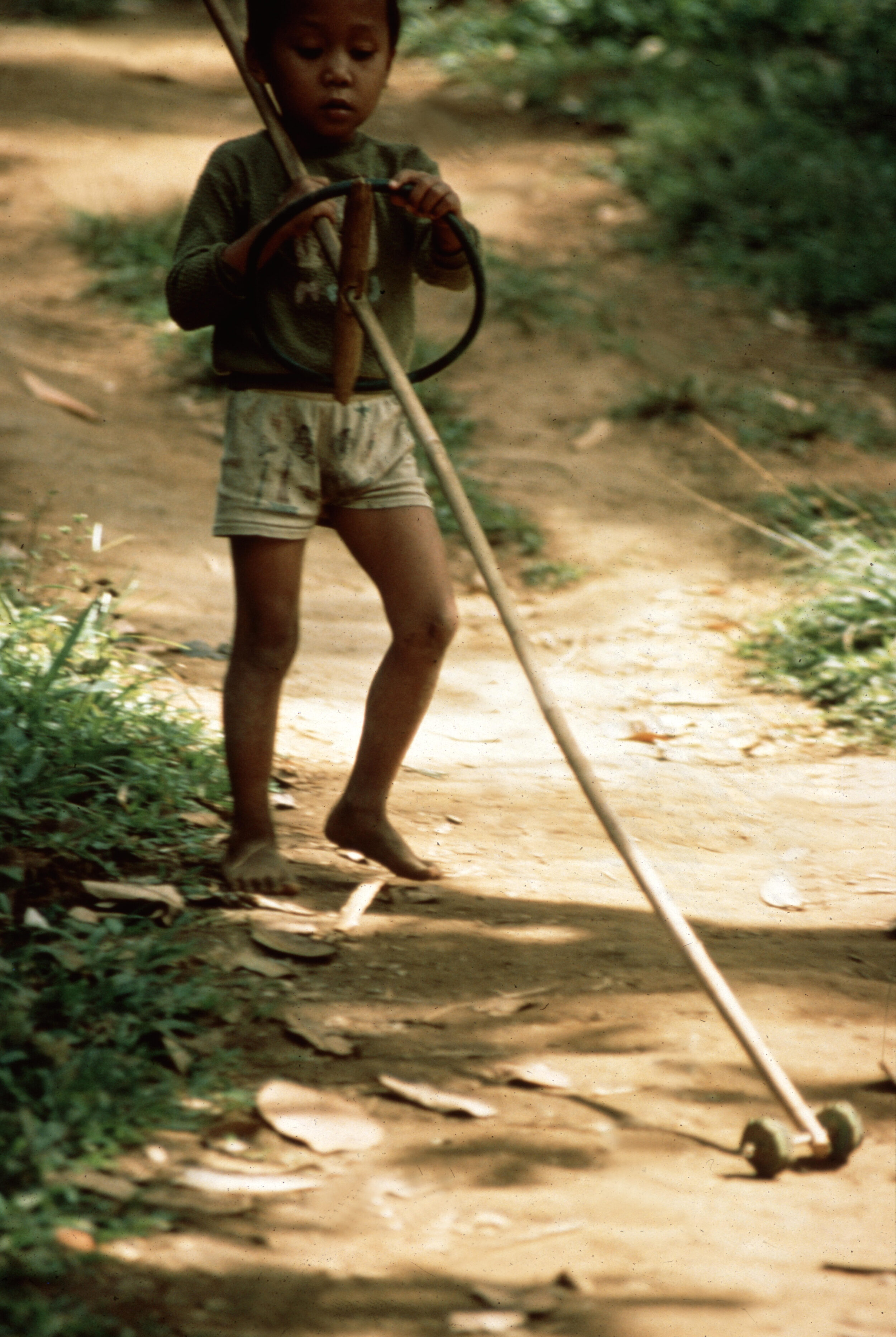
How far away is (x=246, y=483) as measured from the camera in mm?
2756

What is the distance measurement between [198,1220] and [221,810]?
1426 mm

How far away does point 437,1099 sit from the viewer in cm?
223

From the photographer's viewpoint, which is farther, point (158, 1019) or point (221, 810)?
point (221, 810)

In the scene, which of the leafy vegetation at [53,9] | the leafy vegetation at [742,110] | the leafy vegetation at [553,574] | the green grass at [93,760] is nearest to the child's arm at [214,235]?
the green grass at [93,760]

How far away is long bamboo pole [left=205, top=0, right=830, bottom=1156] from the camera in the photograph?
2.10 meters

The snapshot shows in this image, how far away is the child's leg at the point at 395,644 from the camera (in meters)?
2.86

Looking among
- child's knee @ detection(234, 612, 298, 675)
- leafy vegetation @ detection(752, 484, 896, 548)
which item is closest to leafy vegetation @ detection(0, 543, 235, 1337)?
child's knee @ detection(234, 612, 298, 675)

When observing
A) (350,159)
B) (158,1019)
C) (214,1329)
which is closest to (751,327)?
(350,159)

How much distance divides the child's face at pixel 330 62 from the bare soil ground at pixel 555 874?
1.54m

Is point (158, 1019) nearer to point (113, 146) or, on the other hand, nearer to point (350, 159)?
point (350, 159)

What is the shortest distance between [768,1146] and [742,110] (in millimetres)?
8924

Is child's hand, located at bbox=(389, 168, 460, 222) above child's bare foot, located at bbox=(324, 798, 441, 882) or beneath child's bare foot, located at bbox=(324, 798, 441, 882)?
above

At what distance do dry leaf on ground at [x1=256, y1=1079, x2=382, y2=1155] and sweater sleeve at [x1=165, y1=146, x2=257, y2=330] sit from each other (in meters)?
1.40

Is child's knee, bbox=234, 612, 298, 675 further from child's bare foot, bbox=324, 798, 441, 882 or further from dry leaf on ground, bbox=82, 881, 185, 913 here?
dry leaf on ground, bbox=82, 881, 185, 913
